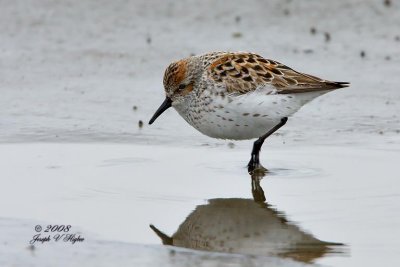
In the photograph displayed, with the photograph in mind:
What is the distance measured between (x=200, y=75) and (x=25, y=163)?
2013 millimetres

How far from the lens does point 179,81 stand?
973 centimetres

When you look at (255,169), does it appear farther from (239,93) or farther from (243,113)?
(239,93)

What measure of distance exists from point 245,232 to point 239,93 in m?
2.04

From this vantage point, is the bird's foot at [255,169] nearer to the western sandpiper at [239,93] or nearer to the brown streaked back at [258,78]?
the western sandpiper at [239,93]

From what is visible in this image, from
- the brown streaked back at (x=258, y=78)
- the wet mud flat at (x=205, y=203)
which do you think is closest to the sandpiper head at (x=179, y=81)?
the brown streaked back at (x=258, y=78)

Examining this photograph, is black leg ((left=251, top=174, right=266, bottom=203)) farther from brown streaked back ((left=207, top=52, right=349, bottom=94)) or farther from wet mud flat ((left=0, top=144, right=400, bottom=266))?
brown streaked back ((left=207, top=52, right=349, bottom=94))

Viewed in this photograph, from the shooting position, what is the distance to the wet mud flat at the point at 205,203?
7.03 m

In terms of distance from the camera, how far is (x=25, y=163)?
9750mm

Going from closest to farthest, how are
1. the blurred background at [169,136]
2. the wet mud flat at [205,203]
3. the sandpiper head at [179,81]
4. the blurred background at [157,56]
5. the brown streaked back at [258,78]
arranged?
the wet mud flat at [205,203]
the blurred background at [169,136]
the brown streaked back at [258,78]
the sandpiper head at [179,81]
the blurred background at [157,56]

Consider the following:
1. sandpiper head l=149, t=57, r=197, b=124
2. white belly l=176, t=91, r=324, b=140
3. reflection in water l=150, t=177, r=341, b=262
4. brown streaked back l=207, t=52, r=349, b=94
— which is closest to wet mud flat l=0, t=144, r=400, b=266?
reflection in water l=150, t=177, r=341, b=262

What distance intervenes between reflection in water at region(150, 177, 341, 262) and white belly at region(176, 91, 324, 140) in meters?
0.96

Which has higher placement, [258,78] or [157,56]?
[258,78]

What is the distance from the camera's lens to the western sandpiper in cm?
922

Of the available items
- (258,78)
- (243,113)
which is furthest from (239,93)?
(258,78)
